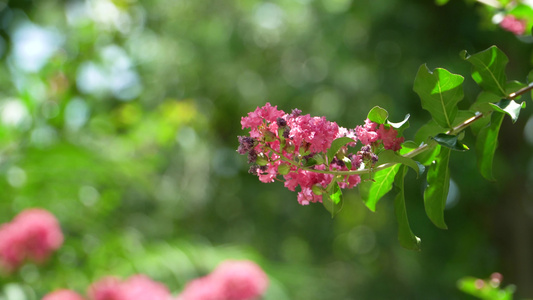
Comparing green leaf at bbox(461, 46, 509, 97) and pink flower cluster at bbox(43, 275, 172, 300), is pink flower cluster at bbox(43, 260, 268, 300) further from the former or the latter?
green leaf at bbox(461, 46, 509, 97)

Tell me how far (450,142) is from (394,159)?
0.04 meters

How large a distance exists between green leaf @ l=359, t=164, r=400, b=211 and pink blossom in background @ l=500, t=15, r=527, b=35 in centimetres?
37

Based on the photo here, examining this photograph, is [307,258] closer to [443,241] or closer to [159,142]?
[443,241]

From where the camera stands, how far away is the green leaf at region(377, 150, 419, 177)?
0.38 metres

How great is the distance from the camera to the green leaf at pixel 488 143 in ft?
1.50

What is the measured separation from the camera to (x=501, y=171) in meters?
2.74

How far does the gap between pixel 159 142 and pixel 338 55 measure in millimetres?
1396

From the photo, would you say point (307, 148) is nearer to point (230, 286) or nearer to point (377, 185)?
point (377, 185)

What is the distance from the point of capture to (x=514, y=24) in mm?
718

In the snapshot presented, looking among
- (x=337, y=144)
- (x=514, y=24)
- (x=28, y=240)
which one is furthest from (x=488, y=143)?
(x=28, y=240)

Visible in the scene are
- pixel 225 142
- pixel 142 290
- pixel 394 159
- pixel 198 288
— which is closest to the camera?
pixel 394 159

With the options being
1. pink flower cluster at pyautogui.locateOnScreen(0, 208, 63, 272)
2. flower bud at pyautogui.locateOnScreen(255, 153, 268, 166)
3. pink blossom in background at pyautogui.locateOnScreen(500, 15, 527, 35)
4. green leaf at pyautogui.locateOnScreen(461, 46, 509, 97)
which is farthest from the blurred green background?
flower bud at pyautogui.locateOnScreen(255, 153, 268, 166)

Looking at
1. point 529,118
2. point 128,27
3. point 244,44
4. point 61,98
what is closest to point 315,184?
point 61,98

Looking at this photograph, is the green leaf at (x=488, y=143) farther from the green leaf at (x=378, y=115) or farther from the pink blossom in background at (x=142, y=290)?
the pink blossom in background at (x=142, y=290)
